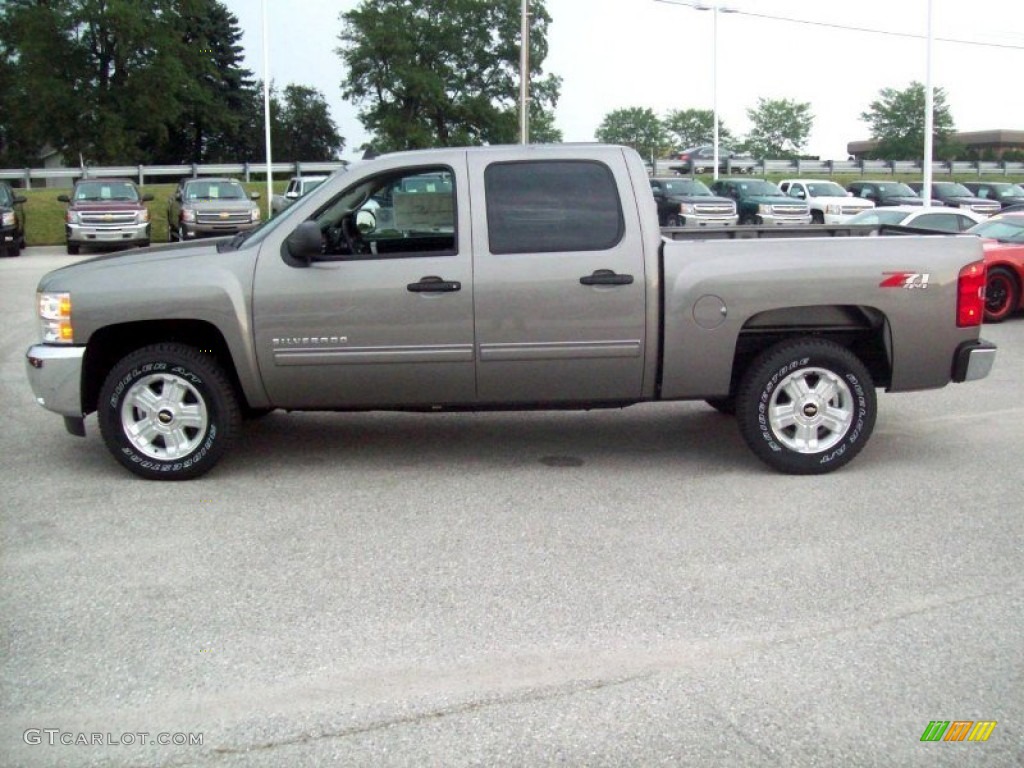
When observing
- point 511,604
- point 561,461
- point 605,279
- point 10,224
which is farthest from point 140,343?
point 10,224

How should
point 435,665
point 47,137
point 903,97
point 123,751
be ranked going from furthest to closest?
1. point 903,97
2. point 47,137
3. point 435,665
4. point 123,751

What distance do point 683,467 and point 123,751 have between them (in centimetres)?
425

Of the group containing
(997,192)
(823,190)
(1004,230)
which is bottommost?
(1004,230)

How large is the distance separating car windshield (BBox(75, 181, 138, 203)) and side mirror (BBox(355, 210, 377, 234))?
23.4 meters

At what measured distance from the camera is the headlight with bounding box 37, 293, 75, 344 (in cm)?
664

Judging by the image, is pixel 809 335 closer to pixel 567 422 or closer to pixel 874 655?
pixel 567 422

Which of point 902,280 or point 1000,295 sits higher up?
point 902,280

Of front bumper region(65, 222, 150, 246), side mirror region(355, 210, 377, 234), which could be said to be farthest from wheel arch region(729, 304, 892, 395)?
front bumper region(65, 222, 150, 246)

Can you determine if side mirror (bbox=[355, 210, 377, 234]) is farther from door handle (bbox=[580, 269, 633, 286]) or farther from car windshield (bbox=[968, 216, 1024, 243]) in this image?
car windshield (bbox=[968, 216, 1024, 243])

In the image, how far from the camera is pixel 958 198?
3756 centimetres

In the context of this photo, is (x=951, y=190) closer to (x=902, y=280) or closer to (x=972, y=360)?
(x=972, y=360)

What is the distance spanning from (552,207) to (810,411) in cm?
199

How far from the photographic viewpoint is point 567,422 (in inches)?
331

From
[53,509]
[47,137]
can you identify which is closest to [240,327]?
[53,509]
